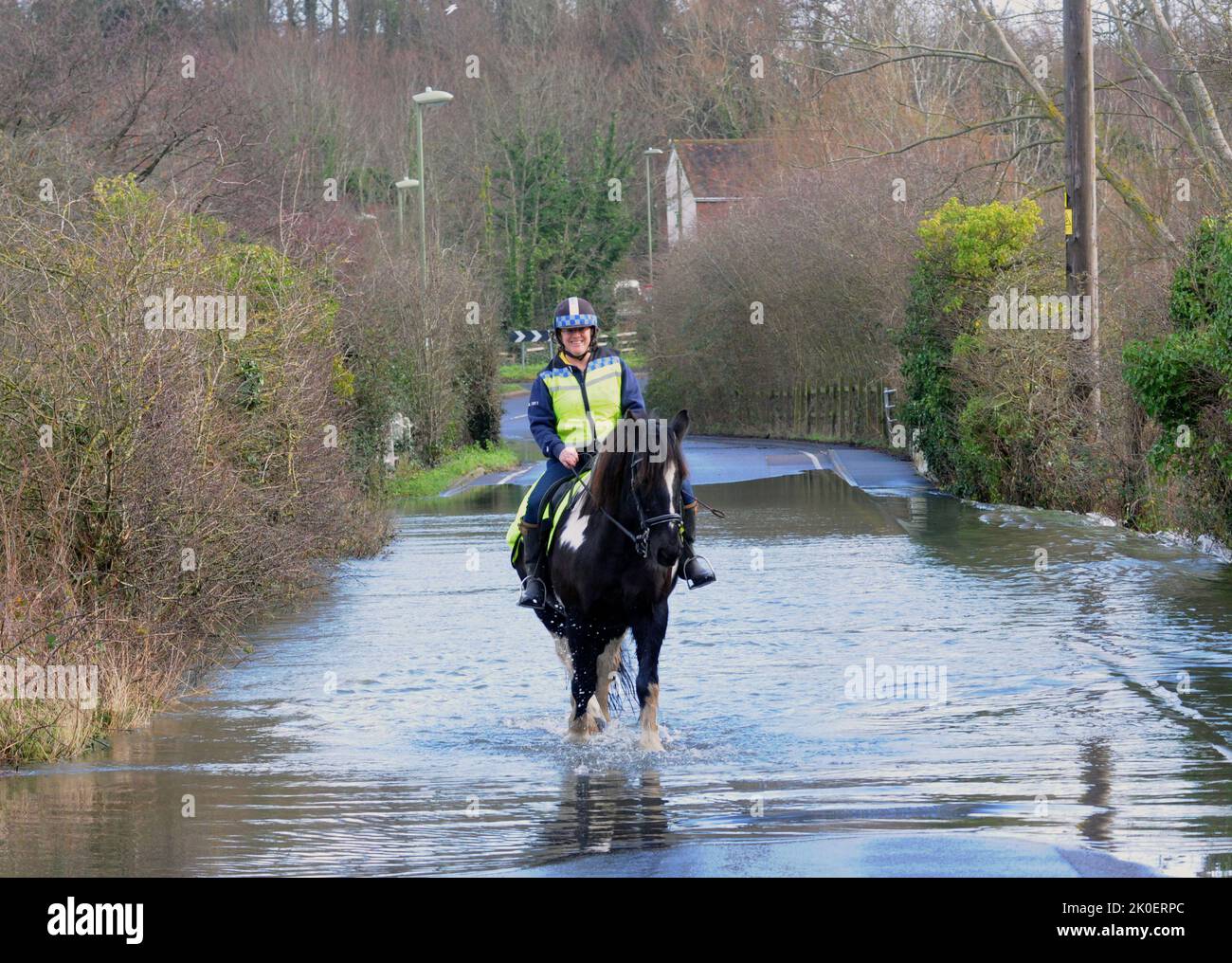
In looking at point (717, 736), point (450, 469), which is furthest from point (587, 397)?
point (450, 469)

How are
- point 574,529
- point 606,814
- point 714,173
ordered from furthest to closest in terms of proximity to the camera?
point 714,173
point 574,529
point 606,814

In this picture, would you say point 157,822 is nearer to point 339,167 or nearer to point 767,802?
point 767,802

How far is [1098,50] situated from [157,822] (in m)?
43.9

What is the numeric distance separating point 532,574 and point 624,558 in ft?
→ 3.81

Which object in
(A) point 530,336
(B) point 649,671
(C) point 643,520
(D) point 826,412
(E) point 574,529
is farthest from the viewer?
(A) point 530,336

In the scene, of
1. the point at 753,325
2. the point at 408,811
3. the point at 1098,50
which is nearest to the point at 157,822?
the point at 408,811

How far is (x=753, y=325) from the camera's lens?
158ft

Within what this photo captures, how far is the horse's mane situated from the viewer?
31.8 feet

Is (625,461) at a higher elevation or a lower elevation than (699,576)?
higher

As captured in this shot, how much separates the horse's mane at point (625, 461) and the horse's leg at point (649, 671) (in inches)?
25.8

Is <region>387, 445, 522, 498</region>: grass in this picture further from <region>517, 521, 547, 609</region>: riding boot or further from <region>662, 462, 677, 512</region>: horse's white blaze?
<region>662, 462, 677, 512</region>: horse's white blaze

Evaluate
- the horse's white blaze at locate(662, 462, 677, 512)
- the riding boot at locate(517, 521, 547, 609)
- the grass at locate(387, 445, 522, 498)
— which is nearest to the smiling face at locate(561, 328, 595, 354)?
the riding boot at locate(517, 521, 547, 609)

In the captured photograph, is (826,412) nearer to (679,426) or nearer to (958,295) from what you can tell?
(958,295)

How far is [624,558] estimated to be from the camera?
32.6 ft
